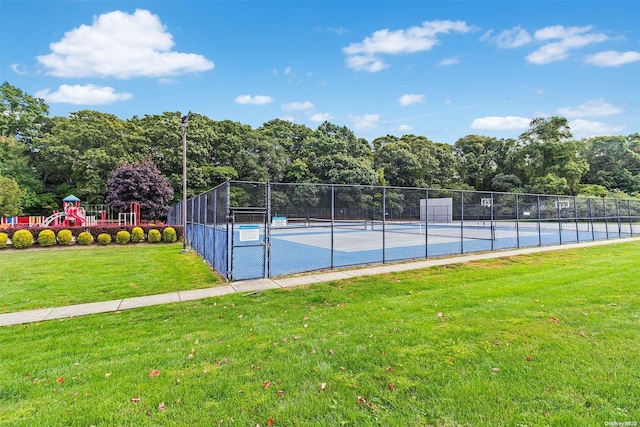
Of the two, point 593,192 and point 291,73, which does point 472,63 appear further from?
point 593,192

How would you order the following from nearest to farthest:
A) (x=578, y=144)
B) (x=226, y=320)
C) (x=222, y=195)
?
(x=226, y=320), (x=222, y=195), (x=578, y=144)

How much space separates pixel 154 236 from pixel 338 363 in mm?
14633

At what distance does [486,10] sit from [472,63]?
4854 mm

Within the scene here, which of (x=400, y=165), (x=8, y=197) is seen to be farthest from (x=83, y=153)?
(x=400, y=165)

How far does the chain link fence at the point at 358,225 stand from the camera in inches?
317

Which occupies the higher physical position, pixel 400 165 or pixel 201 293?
pixel 400 165

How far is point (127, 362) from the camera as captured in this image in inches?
130

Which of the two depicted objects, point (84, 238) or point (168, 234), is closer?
point (84, 238)

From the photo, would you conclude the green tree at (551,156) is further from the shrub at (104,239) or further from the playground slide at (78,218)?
the playground slide at (78,218)

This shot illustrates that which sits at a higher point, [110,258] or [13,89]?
[13,89]

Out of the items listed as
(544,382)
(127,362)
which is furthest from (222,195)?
(544,382)

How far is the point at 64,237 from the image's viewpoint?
14.0 metres

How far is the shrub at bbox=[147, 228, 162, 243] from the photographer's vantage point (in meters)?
15.4

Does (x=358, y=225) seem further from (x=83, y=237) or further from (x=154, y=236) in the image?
(x=83, y=237)
